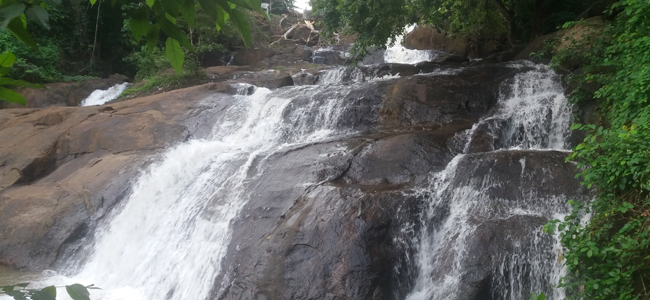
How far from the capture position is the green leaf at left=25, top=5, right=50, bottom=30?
3.86 feet

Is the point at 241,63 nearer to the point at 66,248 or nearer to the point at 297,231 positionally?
the point at 66,248

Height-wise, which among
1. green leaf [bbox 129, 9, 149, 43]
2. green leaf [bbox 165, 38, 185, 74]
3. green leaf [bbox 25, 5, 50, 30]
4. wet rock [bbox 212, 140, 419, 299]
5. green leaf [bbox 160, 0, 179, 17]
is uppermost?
green leaf [bbox 160, 0, 179, 17]

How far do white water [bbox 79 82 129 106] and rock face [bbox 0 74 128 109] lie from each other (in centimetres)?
24

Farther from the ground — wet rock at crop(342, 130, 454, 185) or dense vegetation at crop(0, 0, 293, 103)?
dense vegetation at crop(0, 0, 293, 103)

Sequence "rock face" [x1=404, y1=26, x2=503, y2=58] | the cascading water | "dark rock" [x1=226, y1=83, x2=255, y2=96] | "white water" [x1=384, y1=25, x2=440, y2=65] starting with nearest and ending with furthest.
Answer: the cascading water < "dark rock" [x1=226, y1=83, x2=255, y2=96] < "rock face" [x1=404, y1=26, x2=503, y2=58] < "white water" [x1=384, y1=25, x2=440, y2=65]

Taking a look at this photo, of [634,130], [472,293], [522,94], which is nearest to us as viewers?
[634,130]

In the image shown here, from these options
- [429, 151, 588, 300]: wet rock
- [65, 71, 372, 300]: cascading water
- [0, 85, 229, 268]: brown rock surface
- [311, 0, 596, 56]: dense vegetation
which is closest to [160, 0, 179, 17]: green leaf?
[429, 151, 588, 300]: wet rock

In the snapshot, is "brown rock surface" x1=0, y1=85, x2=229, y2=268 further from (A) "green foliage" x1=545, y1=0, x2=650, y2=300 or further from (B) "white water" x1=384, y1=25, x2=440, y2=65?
(B) "white water" x1=384, y1=25, x2=440, y2=65

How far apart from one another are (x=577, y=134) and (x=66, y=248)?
8.73 metres

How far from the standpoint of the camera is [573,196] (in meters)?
6.12

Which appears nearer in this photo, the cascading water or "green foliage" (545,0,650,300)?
"green foliage" (545,0,650,300)

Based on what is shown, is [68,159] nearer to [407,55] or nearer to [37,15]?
[37,15]

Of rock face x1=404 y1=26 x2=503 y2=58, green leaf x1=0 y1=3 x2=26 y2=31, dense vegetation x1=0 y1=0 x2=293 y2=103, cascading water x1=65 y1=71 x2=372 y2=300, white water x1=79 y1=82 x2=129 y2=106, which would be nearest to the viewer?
green leaf x1=0 y1=3 x2=26 y2=31

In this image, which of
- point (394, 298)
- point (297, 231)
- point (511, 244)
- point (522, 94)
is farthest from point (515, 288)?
point (522, 94)
